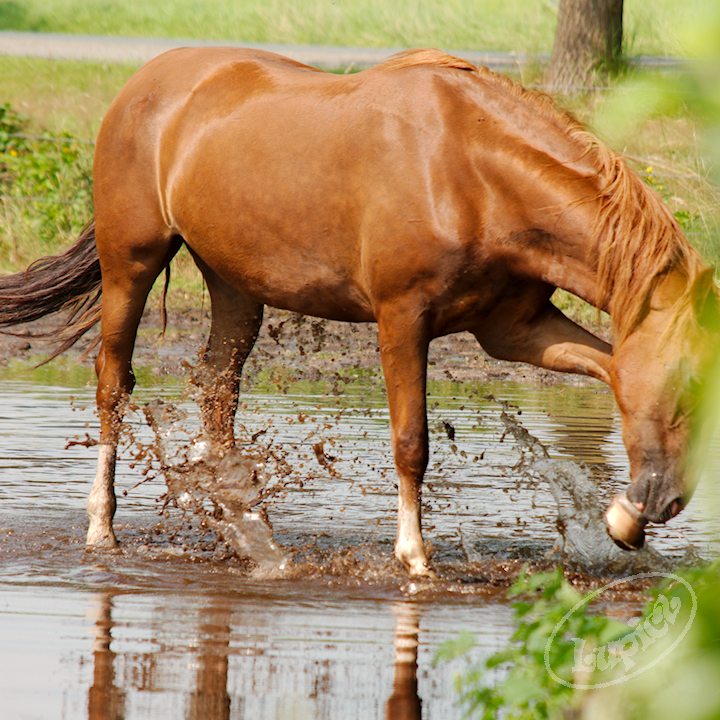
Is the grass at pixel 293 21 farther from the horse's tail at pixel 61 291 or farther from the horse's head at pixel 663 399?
the horse's head at pixel 663 399

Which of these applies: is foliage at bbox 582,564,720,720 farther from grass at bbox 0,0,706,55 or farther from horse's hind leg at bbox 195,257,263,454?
grass at bbox 0,0,706,55

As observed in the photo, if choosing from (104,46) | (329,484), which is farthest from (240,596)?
(104,46)

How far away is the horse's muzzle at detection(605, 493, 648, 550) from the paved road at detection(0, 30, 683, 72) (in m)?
13.4

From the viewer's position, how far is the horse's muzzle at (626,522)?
11.2 ft

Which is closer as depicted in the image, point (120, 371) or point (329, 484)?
point (120, 371)

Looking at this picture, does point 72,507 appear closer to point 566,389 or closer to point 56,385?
point 56,385

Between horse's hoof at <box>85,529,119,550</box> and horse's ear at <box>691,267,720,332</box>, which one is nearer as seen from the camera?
horse's ear at <box>691,267,720,332</box>

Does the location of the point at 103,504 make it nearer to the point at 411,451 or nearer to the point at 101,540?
the point at 101,540

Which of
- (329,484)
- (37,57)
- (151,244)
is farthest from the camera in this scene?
(37,57)

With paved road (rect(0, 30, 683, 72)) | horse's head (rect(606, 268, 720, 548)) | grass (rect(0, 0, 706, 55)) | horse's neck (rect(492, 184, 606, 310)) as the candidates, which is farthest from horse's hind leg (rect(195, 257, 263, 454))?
grass (rect(0, 0, 706, 55))

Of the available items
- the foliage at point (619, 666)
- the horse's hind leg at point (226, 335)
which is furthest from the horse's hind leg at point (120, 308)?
the foliage at point (619, 666)

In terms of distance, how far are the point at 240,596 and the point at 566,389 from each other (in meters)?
5.06

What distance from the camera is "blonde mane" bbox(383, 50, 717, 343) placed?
134 inches

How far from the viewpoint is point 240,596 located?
11.4 feet
